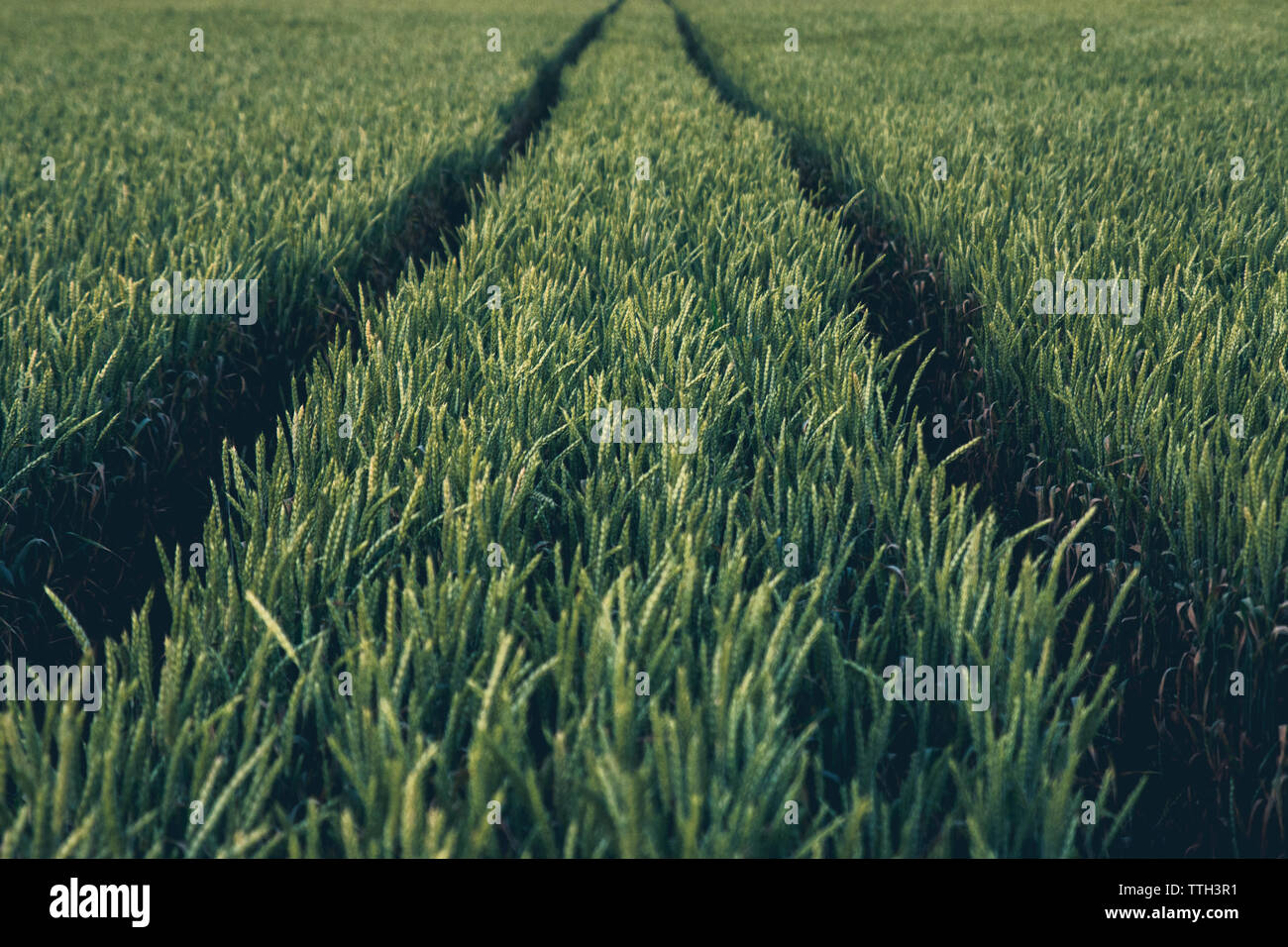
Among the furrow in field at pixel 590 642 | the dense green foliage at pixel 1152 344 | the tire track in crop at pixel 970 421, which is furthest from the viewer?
the tire track in crop at pixel 970 421

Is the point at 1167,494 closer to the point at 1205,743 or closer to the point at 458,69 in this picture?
the point at 1205,743

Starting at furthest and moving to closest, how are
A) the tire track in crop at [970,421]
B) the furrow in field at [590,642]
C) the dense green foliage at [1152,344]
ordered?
the tire track in crop at [970,421] → the dense green foliage at [1152,344] → the furrow in field at [590,642]

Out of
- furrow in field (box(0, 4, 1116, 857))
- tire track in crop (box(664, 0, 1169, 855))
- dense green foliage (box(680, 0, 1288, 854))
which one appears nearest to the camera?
furrow in field (box(0, 4, 1116, 857))

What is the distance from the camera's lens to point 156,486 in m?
1.67

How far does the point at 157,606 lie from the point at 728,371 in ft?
3.43

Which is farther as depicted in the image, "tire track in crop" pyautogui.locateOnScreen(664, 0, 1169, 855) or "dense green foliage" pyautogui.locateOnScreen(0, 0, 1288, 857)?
"tire track in crop" pyautogui.locateOnScreen(664, 0, 1169, 855)

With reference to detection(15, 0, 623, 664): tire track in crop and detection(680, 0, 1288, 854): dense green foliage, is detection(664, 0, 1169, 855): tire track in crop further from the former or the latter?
detection(15, 0, 623, 664): tire track in crop

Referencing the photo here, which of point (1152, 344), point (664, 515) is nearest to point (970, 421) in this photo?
point (1152, 344)

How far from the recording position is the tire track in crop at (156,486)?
4.40 feet

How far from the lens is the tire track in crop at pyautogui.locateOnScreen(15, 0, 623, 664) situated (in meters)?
1.34

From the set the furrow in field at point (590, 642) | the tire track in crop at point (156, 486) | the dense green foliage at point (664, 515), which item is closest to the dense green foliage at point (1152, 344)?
the dense green foliage at point (664, 515)

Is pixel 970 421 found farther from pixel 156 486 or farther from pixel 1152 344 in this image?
pixel 156 486

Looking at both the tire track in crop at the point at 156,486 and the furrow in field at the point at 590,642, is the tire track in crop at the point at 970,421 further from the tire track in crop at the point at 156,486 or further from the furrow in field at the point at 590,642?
the tire track in crop at the point at 156,486

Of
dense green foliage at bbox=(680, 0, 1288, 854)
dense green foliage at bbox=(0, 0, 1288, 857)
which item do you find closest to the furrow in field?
dense green foliage at bbox=(0, 0, 1288, 857)
